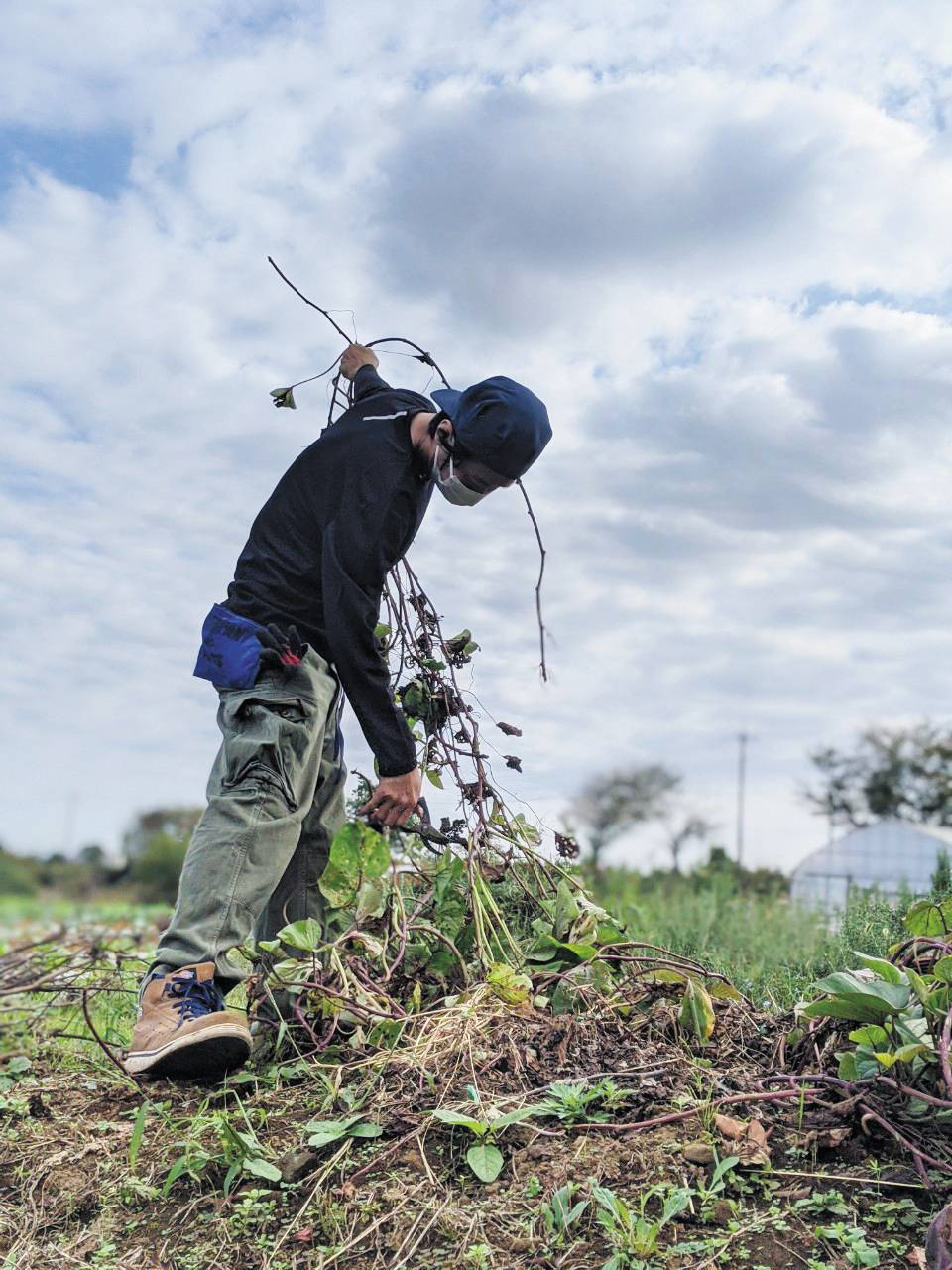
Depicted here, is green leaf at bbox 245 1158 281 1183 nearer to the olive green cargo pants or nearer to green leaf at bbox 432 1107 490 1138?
green leaf at bbox 432 1107 490 1138

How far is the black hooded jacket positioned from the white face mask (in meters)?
0.07

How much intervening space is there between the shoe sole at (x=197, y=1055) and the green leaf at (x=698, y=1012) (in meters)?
1.13

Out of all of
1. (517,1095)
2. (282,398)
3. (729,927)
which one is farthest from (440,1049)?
(729,927)

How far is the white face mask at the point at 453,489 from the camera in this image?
3.27 metres

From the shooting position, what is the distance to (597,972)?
309 centimetres

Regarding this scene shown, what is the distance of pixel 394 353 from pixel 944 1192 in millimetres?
3043

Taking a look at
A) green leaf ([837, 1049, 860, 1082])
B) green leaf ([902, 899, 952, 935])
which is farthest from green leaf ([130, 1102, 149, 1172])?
green leaf ([902, 899, 952, 935])

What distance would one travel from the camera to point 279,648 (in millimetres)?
3275

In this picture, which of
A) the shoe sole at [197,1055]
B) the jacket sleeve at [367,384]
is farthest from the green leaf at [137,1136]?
the jacket sleeve at [367,384]

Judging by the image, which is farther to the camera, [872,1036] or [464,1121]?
[872,1036]

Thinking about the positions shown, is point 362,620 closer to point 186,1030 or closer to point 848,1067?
point 186,1030

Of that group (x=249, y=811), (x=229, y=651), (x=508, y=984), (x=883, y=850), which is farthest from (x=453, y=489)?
(x=883, y=850)

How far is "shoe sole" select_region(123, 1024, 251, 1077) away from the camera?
2.82 metres

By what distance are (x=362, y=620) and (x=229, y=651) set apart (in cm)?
47
